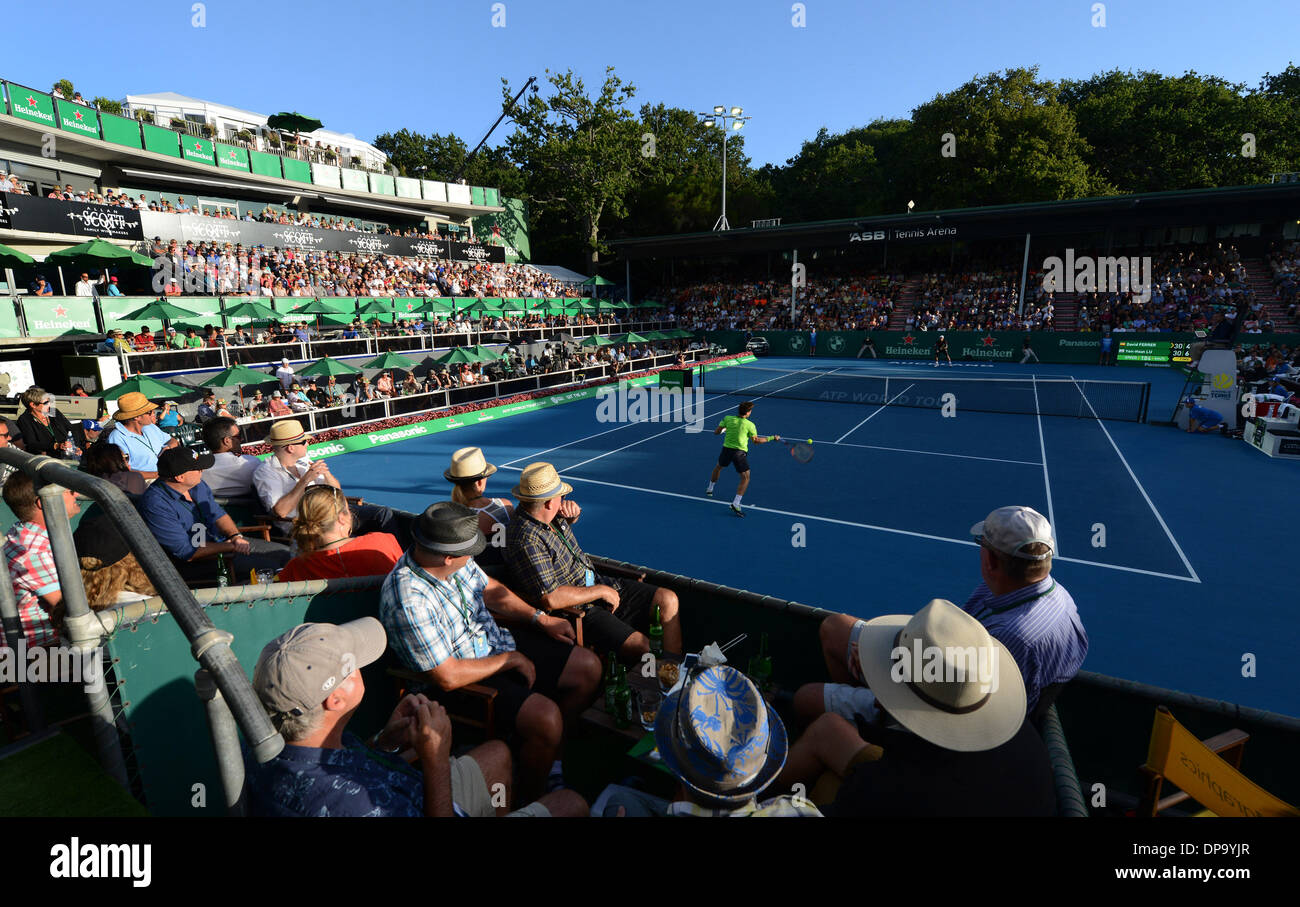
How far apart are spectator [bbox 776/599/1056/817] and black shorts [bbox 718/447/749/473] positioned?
8636 millimetres

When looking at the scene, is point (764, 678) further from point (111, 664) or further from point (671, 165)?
point (671, 165)

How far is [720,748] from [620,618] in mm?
2954

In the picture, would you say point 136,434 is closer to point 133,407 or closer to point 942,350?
point 133,407

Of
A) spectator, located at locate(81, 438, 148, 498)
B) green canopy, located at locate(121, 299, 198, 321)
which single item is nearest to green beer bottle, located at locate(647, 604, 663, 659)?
spectator, located at locate(81, 438, 148, 498)

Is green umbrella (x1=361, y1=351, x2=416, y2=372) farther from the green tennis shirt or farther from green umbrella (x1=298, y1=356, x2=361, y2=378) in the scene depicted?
the green tennis shirt

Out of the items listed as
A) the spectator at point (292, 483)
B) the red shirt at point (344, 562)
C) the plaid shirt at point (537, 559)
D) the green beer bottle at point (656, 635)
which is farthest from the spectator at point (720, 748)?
the spectator at point (292, 483)

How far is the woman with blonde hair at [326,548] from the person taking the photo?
179 inches

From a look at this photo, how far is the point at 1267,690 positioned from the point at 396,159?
310 ft

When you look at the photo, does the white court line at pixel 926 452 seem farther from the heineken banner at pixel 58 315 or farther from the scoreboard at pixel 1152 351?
the scoreboard at pixel 1152 351

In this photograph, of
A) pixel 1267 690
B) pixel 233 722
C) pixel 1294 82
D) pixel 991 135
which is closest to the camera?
pixel 233 722

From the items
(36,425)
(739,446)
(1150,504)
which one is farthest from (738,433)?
(36,425)

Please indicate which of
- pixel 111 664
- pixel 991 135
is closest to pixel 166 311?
pixel 111 664

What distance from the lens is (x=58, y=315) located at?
777 inches
